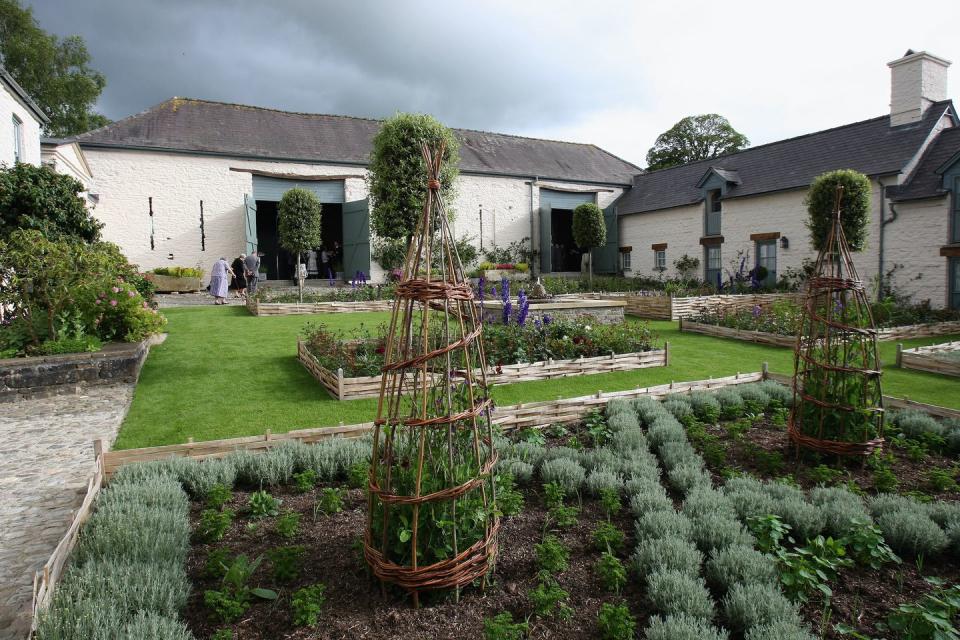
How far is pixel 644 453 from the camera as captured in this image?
4359mm

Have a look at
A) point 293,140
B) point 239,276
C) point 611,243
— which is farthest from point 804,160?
point 239,276

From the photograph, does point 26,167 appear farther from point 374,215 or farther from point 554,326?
point 554,326

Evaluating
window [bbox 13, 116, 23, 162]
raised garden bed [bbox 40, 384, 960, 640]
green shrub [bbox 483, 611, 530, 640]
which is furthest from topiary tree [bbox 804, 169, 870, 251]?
window [bbox 13, 116, 23, 162]

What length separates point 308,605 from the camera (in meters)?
2.44

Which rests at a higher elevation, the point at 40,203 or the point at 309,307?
the point at 40,203

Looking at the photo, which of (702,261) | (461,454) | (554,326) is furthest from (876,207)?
(461,454)

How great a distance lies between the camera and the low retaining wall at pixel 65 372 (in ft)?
21.8

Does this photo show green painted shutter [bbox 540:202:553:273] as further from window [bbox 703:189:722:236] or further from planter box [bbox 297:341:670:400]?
planter box [bbox 297:341:670:400]

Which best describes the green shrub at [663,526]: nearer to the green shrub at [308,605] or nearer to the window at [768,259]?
the green shrub at [308,605]

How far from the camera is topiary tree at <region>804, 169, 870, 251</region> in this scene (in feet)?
45.9

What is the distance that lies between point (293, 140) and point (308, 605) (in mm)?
21850

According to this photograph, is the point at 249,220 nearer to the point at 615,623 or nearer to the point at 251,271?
the point at 251,271

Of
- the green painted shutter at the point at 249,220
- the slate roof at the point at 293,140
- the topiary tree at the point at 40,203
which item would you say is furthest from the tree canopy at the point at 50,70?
the topiary tree at the point at 40,203

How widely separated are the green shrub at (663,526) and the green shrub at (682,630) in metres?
0.68
